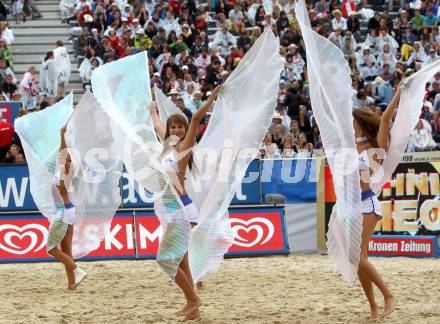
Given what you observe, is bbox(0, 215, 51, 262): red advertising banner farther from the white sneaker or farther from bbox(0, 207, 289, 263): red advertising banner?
the white sneaker

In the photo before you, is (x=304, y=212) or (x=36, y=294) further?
(x=304, y=212)

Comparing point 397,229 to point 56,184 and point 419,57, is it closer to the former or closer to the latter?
point 56,184

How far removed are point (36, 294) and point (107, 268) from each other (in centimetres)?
211

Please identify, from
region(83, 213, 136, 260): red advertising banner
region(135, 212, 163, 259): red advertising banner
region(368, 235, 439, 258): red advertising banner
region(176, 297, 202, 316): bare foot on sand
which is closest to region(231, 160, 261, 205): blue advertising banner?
region(135, 212, 163, 259): red advertising banner

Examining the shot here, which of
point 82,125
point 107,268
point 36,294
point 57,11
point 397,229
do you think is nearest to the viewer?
point 36,294

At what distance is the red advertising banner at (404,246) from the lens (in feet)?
44.1

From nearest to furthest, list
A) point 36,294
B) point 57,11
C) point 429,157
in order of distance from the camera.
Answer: point 36,294, point 429,157, point 57,11

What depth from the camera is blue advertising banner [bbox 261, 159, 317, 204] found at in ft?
47.4

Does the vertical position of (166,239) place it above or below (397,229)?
above

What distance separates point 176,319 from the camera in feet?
28.4

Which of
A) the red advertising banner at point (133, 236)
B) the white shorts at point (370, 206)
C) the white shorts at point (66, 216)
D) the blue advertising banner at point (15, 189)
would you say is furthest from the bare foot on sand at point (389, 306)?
the blue advertising banner at point (15, 189)

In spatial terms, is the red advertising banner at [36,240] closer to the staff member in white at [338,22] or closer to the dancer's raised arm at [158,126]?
the dancer's raised arm at [158,126]

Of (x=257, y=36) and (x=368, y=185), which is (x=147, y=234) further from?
(x=257, y=36)

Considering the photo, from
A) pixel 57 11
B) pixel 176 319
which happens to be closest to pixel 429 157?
pixel 176 319
